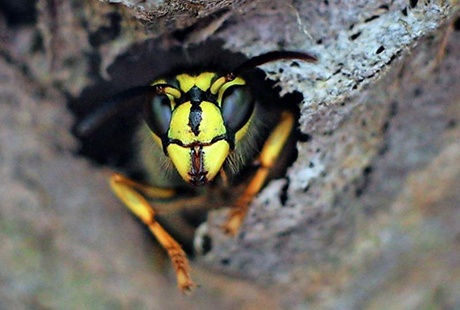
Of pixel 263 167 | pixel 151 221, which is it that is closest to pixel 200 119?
pixel 263 167

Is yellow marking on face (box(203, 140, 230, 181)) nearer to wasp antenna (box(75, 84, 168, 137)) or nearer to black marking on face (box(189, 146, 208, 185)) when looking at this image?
black marking on face (box(189, 146, 208, 185))

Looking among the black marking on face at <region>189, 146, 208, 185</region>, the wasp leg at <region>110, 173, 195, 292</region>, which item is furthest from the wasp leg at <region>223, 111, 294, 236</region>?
the black marking on face at <region>189, 146, 208, 185</region>

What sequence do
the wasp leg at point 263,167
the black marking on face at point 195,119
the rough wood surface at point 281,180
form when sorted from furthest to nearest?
the wasp leg at point 263,167 → the rough wood surface at point 281,180 → the black marking on face at point 195,119

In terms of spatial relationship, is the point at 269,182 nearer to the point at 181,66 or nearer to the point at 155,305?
the point at 181,66

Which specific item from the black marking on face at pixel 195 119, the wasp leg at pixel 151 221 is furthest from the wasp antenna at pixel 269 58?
the wasp leg at pixel 151 221

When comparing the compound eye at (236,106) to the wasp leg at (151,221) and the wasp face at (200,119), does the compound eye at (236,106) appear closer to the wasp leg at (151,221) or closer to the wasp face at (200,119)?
the wasp face at (200,119)

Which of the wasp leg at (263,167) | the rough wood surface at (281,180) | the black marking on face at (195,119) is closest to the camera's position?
the black marking on face at (195,119)

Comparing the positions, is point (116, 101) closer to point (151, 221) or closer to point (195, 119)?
point (195, 119)
